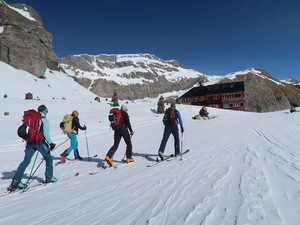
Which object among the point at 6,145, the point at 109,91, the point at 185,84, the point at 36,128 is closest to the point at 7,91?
the point at 6,145

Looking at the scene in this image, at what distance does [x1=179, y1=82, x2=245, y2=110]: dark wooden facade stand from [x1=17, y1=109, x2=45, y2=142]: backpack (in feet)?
196

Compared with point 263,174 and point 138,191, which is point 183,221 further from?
point 263,174

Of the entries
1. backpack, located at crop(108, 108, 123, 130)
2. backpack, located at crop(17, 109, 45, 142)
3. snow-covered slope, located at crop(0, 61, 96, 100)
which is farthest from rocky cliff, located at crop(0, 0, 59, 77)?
backpack, located at crop(17, 109, 45, 142)

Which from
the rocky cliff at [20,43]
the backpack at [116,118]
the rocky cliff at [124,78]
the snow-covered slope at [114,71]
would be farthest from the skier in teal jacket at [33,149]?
the snow-covered slope at [114,71]

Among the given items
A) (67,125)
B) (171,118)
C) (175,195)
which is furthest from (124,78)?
(175,195)

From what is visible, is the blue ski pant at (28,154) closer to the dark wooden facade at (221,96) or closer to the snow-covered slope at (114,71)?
the dark wooden facade at (221,96)

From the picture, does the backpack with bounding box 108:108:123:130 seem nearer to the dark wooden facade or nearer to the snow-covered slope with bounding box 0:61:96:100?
the snow-covered slope with bounding box 0:61:96:100

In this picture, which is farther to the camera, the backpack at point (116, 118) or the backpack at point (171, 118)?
the backpack at point (171, 118)

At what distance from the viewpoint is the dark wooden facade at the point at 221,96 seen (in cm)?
5750

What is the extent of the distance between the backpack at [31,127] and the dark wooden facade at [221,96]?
59.7m

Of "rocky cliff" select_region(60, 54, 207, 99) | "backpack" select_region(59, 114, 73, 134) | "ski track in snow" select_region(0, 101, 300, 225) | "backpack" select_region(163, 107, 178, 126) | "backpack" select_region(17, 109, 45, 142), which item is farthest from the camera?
"rocky cliff" select_region(60, 54, 207, 99)

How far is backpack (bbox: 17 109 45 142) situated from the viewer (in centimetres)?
467

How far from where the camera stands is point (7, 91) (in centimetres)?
3186

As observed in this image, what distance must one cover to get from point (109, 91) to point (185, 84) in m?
71.2
